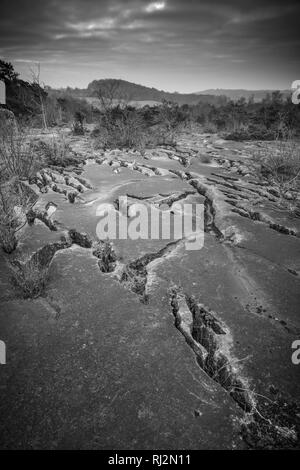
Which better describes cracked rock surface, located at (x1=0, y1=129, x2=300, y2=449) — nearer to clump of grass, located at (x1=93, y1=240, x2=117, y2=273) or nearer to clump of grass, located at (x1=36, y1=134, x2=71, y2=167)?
clump of grass, located at (x1=93, y1=240, x2=117, y2=273)

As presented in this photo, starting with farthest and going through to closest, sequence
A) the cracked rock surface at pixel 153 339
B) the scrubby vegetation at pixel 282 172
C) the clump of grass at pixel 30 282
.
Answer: the scrubby vegetation at pixel 282 172 < the clump of grass at pixel 30 282 < the cracked rock surface at pixel 153 339

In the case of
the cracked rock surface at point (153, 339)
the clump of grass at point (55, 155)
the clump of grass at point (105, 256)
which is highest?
the clump of grass at point (55, 155)

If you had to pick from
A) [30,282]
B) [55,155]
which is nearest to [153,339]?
[30,282]

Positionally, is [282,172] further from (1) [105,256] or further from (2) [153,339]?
(2) [153,339]

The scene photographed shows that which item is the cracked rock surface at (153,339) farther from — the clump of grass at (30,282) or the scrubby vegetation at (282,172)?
the scrubby vegetation at (282,172)

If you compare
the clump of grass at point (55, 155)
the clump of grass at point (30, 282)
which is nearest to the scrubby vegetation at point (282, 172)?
the clump of grass at point (30, 282)

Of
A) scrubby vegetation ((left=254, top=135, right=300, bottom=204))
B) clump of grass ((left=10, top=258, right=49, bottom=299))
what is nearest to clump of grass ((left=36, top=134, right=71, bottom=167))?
scrubby vegetation ((left=254, top=135, right=300, bottom=204))

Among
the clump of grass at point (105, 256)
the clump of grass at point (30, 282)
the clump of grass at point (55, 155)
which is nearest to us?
the clump of grass at point (30, 282)

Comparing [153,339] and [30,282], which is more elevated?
[30,282]

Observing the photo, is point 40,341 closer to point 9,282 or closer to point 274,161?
point 9,282

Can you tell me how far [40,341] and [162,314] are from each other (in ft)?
2.57

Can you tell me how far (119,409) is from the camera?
132cm

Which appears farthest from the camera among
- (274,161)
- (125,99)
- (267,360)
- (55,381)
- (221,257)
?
(125,99)

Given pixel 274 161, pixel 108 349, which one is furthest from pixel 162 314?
pixel 274 161
